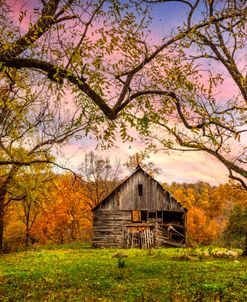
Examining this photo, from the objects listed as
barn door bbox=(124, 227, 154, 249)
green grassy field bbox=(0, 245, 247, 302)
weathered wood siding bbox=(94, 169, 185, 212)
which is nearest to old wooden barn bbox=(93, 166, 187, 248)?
weathered wood siding bbox=(94, 169, 185, 212)

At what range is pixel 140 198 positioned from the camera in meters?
41.4

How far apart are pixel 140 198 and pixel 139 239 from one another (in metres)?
4.29

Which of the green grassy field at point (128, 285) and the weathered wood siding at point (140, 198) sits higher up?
the weathered wood siding at point (140, 198)

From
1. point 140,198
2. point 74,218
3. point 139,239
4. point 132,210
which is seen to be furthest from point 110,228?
point 74,218

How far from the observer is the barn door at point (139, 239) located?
39.6 m

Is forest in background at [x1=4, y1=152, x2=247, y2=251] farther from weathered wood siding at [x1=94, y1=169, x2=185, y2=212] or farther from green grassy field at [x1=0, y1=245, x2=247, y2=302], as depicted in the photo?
green grassy field at [x1=0, y1=245, x2=247, y2=302]

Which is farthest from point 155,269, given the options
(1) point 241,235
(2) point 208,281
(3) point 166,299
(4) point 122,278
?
(1) point 241,235

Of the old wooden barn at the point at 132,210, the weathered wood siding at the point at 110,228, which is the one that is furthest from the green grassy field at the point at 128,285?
the weathered wood siding at the point at 110,228

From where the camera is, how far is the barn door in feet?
130

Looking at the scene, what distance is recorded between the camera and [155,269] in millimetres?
17000

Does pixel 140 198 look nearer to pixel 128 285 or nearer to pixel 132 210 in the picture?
pixel 132 210

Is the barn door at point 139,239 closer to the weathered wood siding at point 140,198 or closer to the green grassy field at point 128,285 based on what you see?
the weathered wood siding at point 140,198

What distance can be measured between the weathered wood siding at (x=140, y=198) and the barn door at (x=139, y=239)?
254cm

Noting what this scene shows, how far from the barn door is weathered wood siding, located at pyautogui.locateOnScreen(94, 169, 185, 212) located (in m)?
2.54
